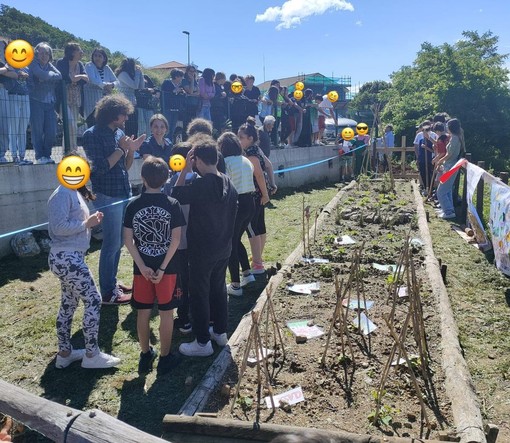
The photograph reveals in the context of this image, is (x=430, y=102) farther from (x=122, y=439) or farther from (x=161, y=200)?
(x=122, y=439)

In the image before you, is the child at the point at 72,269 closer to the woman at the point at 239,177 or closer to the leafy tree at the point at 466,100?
the woman at the point at 239,177

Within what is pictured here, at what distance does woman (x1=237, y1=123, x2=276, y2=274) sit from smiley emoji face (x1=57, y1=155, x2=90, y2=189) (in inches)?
85.7

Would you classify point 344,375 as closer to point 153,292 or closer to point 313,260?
point 153,292

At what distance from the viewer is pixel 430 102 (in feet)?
74.4

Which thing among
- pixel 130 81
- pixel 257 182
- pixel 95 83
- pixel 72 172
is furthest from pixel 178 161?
pixel 130 81

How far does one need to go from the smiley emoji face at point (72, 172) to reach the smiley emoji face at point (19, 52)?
2.54 meters

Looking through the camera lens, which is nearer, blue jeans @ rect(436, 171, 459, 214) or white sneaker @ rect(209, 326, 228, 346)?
white sneaker @ rect(209, 326, 228, 346)

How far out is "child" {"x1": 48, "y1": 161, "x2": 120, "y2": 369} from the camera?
3594mm

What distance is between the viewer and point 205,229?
3914mm

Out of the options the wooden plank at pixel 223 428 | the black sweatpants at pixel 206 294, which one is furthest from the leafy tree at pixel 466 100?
the wooden plank at pixel 223 428

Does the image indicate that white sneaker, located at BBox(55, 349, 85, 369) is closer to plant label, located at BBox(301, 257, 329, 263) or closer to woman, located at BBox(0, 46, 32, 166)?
plant label, located at BBox(301, 257, 329, 263)

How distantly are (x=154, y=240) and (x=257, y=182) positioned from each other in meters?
2.24

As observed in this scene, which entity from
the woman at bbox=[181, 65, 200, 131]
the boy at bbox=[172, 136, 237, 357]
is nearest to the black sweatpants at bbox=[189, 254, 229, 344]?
the boy at bbox=[172, 136, 237, 357]

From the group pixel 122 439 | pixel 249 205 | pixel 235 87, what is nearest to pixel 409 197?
pixel 235 87
